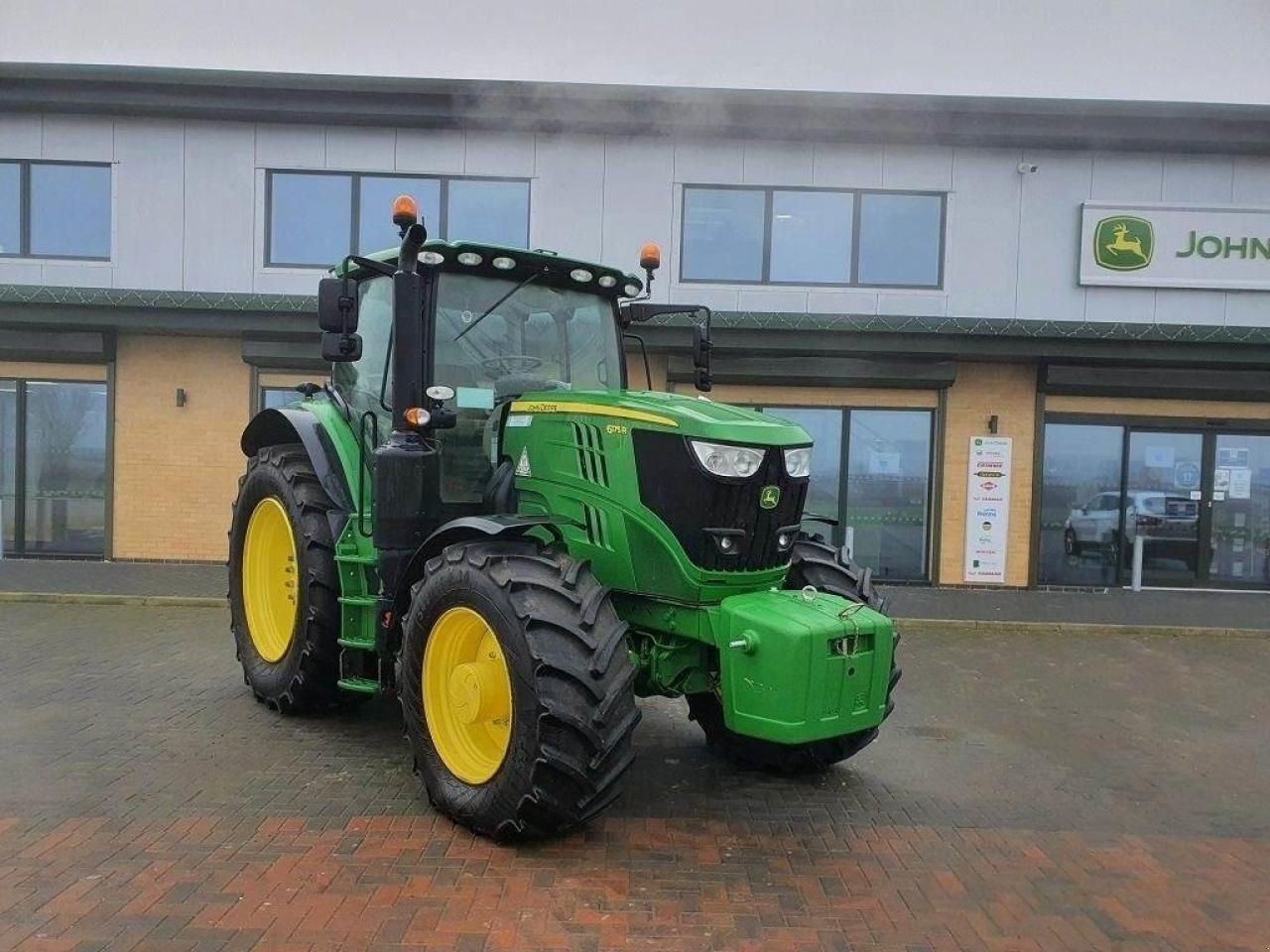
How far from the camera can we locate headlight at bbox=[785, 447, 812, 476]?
4.37 meters

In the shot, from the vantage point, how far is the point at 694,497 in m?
4.10

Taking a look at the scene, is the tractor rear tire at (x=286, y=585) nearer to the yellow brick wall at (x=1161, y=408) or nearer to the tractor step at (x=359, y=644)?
the tractor step at (x=359, y=644)

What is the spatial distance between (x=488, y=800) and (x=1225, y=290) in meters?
11.7

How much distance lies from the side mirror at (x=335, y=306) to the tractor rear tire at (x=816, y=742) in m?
2.57

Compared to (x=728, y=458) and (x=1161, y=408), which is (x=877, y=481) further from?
(x=728, y=458)

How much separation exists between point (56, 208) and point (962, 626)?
38.4ft

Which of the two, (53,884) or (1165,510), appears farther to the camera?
(1165,510)

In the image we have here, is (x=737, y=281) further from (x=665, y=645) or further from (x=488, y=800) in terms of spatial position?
(x=488, y=800)

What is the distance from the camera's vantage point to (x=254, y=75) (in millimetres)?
11141

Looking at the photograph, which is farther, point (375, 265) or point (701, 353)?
point (701, 353)

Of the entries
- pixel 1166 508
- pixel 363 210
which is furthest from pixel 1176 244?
pixel 363 210

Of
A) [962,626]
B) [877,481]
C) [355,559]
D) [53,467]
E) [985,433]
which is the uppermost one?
[985,433]

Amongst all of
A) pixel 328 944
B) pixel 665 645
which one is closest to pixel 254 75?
pixel 665 645

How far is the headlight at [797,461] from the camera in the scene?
4371 mm
